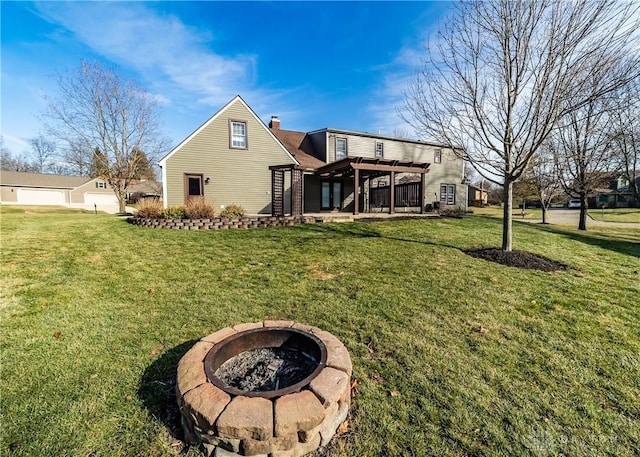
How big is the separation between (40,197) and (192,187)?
42257 mm

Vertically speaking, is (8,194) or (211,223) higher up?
(8,194)

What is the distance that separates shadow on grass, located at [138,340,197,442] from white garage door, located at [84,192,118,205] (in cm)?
5040

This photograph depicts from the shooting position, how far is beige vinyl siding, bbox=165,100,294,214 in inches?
540

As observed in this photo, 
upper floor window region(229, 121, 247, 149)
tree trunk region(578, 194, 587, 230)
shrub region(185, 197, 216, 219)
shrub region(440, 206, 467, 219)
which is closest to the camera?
shrub region(185, 197, 216, 219)

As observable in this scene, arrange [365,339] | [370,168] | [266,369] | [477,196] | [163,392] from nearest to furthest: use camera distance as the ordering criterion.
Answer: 1. [163,392]
2. [266,369]
3. [365,339]
4. [370,168]
5. [477,196]

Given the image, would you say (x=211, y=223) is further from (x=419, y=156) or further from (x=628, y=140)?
(x=419, y=156)

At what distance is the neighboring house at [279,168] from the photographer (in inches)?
536

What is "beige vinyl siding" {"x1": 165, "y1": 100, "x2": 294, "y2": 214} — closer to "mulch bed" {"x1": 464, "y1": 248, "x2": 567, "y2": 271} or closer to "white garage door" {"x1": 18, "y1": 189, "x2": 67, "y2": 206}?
"mulch bed" {"x1": 464, "y1": 248, "x2": 567, "y2": 271}

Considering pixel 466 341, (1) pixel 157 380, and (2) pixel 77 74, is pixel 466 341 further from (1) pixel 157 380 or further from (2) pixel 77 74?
(2) pixel 77 74

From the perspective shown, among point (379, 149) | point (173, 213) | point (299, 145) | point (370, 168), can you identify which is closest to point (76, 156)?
point (299, 145)

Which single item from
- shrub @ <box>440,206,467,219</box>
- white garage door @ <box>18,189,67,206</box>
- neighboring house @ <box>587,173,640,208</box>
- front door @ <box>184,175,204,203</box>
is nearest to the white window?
shrub @ <box>440,206,467,219</box>

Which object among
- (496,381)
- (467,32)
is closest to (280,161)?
(467,32)

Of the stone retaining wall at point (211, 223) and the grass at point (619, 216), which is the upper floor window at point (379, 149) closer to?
the stone retaining wall at point (211, 223)

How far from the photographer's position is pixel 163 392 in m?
2.39
